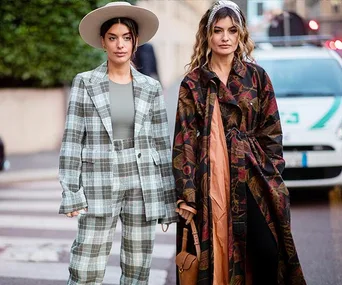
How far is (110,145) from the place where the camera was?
3588mm

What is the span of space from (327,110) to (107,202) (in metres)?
4.78

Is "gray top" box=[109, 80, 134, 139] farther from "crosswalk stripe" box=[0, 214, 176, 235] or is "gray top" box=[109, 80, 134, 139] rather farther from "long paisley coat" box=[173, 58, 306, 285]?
"crosswalk stripe" box=[0, 214, 176, 235]

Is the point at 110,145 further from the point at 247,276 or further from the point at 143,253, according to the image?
the point at 247,276

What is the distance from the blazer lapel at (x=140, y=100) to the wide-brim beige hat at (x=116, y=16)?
279mm

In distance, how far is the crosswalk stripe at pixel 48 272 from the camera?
5.27m

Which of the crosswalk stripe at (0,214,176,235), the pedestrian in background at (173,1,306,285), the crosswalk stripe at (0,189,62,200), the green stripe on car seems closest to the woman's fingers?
the pedestrian in background at (173,1,306,285)

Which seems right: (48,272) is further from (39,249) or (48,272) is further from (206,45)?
(206,45)

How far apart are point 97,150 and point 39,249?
3.03 meters

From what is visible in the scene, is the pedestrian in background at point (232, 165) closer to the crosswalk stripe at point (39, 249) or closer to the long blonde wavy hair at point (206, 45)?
the long blonde wavy hair at point (206, 45)

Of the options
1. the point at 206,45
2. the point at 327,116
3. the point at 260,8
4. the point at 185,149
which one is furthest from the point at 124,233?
the point at 260,8

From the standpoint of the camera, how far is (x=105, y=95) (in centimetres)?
361

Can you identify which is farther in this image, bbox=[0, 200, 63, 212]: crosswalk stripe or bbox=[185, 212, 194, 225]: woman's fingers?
bbox=[0, 200, 63, 212]: crosswalk stripe

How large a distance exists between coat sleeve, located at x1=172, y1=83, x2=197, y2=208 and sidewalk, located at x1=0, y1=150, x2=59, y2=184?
8.03 metres

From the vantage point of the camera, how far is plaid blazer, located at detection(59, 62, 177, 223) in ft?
11.7
